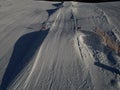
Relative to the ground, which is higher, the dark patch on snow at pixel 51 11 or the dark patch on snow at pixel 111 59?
the dark patch on snow at pixel 51 11

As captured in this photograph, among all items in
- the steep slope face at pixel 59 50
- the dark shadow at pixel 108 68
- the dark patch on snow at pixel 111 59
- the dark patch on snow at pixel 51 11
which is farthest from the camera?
the dark patch on snow at pixel 51 11

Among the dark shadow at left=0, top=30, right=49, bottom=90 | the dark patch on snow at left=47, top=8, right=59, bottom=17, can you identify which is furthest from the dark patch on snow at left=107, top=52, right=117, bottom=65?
the dark patch on snow at left=47, top=8, right=59, bottom=17

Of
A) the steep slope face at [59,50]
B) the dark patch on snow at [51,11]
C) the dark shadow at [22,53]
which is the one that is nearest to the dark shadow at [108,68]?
the steep slope face at [59,50]

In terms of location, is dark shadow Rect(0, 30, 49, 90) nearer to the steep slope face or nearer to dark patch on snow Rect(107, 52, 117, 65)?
the steep slope face

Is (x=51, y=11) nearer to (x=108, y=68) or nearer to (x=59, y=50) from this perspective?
(x=59, y=50)

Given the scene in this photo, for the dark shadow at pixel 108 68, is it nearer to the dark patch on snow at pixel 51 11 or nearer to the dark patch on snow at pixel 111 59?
the dark patch on snow at pixel 111 59

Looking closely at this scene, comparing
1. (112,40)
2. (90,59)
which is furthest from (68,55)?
(112,40)

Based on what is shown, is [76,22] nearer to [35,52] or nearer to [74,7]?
[74,7]
